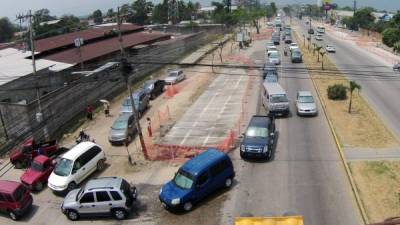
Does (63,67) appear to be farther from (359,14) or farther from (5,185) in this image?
(359,14)

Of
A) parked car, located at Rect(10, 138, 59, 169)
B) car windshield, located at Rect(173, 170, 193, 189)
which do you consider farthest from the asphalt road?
parked car, located at Rect(10, 138, 59, 169)

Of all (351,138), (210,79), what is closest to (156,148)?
(351,138)

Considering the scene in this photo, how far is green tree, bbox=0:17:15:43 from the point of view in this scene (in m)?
130

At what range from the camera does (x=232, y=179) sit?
22766mm

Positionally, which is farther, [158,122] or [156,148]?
[158,122]

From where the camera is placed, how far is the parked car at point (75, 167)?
78.7 ft

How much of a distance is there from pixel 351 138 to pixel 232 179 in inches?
396

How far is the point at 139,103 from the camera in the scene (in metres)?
37.7

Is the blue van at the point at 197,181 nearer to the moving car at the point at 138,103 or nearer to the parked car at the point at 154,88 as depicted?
the moving car at the point at 138,103

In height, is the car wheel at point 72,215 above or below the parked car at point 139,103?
below

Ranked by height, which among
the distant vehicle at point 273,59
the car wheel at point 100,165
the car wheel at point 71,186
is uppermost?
the distant vehicle at point 273,59

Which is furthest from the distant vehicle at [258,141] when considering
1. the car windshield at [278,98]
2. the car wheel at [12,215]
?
the car wheel at [12,215]

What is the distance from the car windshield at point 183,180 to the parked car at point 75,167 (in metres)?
6.72

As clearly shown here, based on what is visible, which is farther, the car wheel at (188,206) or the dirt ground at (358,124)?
the dirt ground at (358,124)
